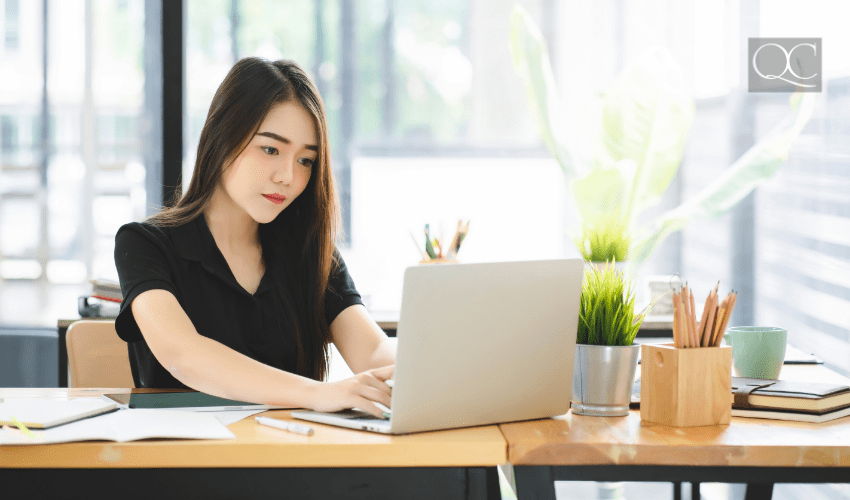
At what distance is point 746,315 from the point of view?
9.08 feet

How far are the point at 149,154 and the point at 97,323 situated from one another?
122cm

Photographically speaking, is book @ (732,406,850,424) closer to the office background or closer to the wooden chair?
the wooden chair

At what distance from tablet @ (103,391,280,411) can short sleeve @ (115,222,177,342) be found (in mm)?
194

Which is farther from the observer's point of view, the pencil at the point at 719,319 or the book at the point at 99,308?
the book at the point at 99,308

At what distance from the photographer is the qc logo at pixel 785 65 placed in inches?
100.0

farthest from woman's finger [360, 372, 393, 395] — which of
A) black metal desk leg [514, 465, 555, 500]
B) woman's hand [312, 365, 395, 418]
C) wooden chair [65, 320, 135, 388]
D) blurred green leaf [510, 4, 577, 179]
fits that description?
blurred green leaf [510, 4, 577, 179]

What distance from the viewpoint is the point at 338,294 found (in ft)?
5.60

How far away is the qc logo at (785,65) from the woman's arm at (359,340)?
5.78 feet

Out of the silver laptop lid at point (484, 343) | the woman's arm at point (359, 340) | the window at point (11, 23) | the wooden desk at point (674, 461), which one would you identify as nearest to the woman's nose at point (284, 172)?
the woman's arm at point (359, 340)

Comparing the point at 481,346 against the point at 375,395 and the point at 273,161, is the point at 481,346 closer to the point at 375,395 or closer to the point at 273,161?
the point at 375,395

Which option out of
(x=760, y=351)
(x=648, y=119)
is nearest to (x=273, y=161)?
(x=760, y=351)

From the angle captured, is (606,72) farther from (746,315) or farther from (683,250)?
(746,315)

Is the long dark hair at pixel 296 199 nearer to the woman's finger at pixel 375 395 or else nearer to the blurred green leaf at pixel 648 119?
the woman's finger at pixel 375 395

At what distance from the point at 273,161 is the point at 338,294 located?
1.18ft
